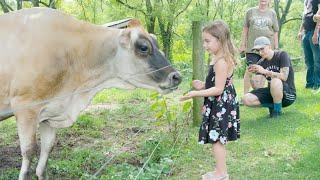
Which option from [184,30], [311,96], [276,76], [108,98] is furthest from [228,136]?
[184,30]

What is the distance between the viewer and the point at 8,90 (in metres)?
4.40

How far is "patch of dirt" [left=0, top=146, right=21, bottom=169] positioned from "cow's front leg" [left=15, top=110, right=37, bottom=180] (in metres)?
0.80

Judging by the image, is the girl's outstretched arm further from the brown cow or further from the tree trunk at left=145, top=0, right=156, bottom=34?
the tree trunk at left=145, top=0, right=156, bottom=34

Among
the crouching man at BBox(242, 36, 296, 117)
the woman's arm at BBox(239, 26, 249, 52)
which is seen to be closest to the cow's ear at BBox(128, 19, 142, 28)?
the crouching man at BBox(242, 36, 296, 117)

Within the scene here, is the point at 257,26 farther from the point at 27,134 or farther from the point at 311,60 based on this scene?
the point at 27,134

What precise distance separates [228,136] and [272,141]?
162 centimetres

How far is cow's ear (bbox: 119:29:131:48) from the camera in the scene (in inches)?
177

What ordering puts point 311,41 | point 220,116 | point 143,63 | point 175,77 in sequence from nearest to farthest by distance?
point 220,116 < point 175,77 < point 143,63 < point 311,41

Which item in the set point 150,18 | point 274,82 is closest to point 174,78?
point 274,82

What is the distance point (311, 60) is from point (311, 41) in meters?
0.60

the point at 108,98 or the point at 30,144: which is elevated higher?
the point at 30,144

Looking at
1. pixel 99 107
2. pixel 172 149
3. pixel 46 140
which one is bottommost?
pixel 99 107

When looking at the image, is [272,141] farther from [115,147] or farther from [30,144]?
[30,144]

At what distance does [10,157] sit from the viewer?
18.4 feet
